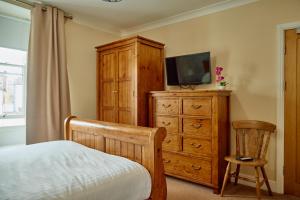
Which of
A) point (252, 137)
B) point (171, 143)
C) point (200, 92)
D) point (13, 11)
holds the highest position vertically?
point (13, 11)

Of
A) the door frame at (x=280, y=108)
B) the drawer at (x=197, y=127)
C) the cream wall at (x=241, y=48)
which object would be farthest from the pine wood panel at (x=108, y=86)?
the door frame at (x=280, y=108)

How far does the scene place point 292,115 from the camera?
2.51 metres

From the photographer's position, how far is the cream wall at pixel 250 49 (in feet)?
8.53

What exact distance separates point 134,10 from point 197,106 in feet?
5.73

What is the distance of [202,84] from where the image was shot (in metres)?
3.16

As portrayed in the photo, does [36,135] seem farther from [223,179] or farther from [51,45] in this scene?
[223,179]

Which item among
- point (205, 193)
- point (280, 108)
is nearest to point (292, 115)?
point (280, 108)

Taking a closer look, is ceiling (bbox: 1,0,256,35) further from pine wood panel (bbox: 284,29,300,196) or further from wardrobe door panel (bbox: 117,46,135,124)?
pine wood panel (bbox: 284,29,300,196)

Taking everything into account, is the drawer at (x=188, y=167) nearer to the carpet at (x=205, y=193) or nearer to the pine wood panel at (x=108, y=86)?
the carpet at (x=205, y=193)

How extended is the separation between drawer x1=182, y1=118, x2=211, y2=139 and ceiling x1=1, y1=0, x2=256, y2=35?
1.62 m

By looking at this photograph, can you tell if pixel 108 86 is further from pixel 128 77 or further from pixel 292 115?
pixel 292 115

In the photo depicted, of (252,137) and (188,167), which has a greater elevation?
(252,137)

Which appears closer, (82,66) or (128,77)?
(128,77)

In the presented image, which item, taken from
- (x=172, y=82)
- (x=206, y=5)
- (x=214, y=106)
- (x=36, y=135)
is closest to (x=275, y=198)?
(x=214, y=106)
